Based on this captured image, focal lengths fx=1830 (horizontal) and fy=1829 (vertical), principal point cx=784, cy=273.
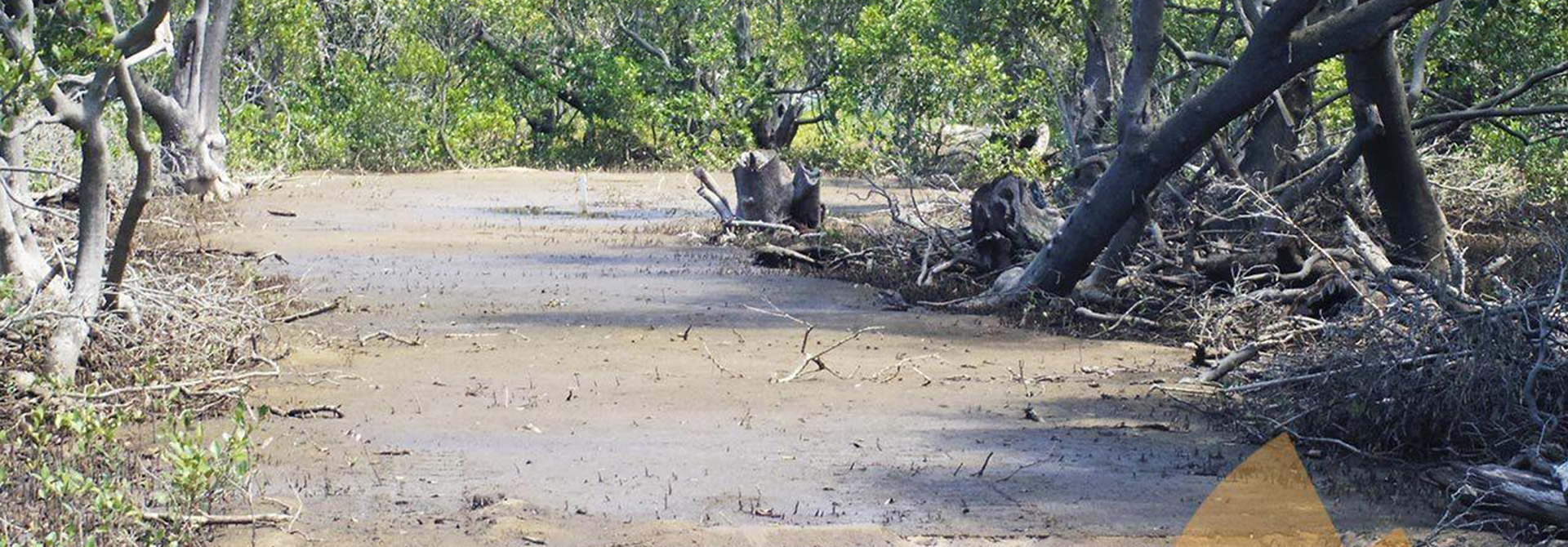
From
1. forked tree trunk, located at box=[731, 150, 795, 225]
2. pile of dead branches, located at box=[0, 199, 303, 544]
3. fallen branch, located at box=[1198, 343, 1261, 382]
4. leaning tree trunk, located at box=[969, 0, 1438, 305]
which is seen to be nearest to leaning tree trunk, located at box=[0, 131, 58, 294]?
pile of dead branches, located at box=[0, 199, 303, 544]

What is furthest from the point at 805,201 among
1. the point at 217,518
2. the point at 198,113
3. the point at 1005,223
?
the point at 217,518

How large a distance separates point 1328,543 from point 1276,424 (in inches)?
70.2

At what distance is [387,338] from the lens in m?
11.4

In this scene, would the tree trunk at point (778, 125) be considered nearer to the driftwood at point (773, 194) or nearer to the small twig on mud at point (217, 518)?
the driftwood at point (773, 194)

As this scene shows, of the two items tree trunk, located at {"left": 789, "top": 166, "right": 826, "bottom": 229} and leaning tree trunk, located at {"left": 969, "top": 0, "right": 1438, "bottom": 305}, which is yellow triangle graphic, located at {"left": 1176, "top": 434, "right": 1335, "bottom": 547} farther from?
tree trunk, located at {"left": 789, "top": 166, "right": 826, "bottom": 229}

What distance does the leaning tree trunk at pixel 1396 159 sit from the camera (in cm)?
1195

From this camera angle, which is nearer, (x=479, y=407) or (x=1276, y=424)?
(x=1276, y=424)

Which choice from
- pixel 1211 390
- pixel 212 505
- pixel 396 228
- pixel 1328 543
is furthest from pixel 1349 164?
pixel 396 228

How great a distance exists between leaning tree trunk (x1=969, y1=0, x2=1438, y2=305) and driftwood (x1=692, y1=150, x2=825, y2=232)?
519 cm

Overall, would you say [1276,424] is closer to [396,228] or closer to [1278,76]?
[1278,76]

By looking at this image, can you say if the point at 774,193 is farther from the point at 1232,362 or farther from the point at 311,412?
the point at 311,412

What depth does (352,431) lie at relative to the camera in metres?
8.40

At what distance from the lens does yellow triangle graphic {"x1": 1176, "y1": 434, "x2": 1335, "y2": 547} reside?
6.63 metres

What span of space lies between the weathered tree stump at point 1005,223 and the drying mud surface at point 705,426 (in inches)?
42.7
